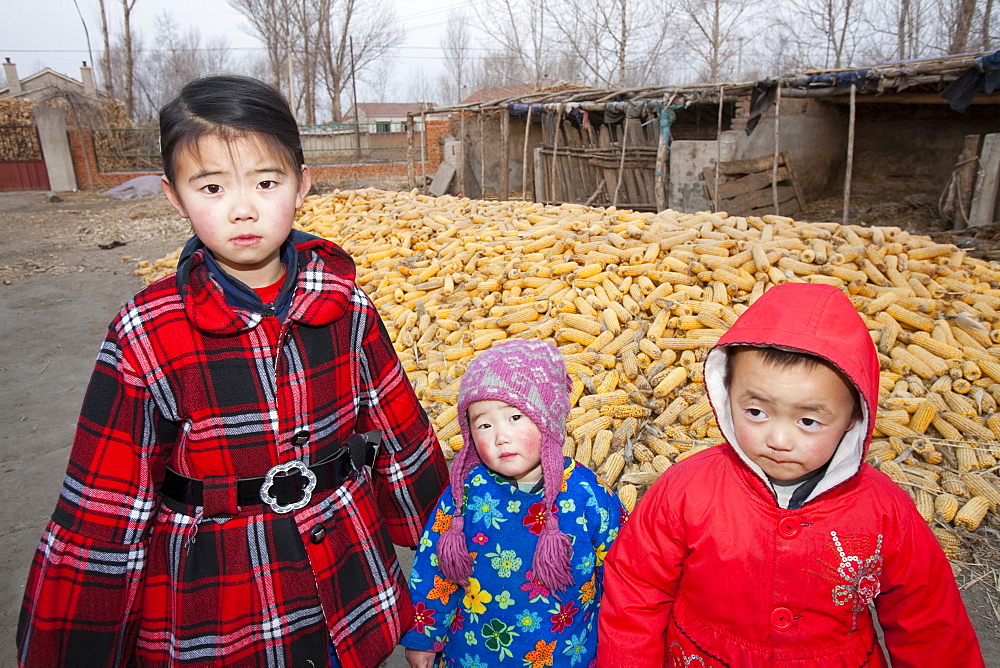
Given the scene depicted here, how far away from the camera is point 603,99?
1320 cm

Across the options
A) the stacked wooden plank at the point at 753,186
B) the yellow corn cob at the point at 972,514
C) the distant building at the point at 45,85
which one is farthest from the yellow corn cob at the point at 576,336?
the distant building at the point at 45,85

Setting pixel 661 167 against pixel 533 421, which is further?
pixel 661 167

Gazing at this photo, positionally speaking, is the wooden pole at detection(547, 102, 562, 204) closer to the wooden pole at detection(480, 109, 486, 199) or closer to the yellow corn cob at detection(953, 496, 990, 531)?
the wooden pole at detection(480, 109, 486, 199)

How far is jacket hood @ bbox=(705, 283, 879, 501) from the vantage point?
1.30 meters

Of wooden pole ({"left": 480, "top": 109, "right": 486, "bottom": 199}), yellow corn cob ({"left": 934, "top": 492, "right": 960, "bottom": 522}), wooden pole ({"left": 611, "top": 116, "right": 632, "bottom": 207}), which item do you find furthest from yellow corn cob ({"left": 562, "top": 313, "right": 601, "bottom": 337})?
wooden pole ({"left": 480, "top": 109, "right": 486, "bottom": 199})

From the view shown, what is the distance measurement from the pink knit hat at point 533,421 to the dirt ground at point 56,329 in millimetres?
1367

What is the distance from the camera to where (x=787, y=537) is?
1.42 meters

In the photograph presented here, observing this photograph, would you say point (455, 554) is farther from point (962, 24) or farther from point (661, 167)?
point (962, 24)

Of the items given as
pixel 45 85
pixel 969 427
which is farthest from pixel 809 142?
pixel 45 85

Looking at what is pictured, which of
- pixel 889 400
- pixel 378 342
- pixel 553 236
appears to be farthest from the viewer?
pixel 553 236

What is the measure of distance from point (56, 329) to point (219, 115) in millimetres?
7479

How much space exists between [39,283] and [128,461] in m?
10.5

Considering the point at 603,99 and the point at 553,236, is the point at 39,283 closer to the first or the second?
the point at 553,236

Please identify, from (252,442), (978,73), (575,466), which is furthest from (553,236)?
(978,73)
